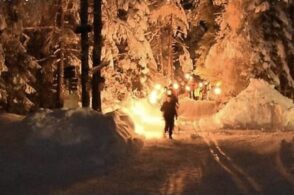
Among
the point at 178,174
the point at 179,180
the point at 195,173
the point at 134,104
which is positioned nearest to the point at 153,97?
the point at 134,104

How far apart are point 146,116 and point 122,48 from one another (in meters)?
4.28

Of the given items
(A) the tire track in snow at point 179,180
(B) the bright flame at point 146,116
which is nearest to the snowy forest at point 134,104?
(A) the tire track in snow at point 179,180

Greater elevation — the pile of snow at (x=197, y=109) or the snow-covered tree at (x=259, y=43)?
the snow-covered tree at (x=259, y=43)

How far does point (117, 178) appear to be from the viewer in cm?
1405

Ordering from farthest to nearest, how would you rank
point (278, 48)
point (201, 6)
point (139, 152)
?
point (201, 6) → point (278, 48) → point (139, 152)

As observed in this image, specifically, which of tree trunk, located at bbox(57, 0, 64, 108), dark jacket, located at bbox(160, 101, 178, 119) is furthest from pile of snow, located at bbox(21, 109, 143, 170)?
tree trunk, located at bbox(57, 0, 64, 108)

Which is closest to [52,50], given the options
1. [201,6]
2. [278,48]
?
[278,48]

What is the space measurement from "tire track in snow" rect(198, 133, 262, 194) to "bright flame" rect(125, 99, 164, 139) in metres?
5.63

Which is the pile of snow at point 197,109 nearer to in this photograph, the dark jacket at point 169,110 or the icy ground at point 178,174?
the dark jacket at point 169,110

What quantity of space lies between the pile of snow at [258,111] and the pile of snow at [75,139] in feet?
44.6

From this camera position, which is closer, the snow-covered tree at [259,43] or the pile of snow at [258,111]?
the pile of snow at [258,111]

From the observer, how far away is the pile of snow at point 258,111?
101 feet

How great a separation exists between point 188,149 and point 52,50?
559 inches

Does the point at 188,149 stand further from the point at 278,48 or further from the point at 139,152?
the point at 278,48
